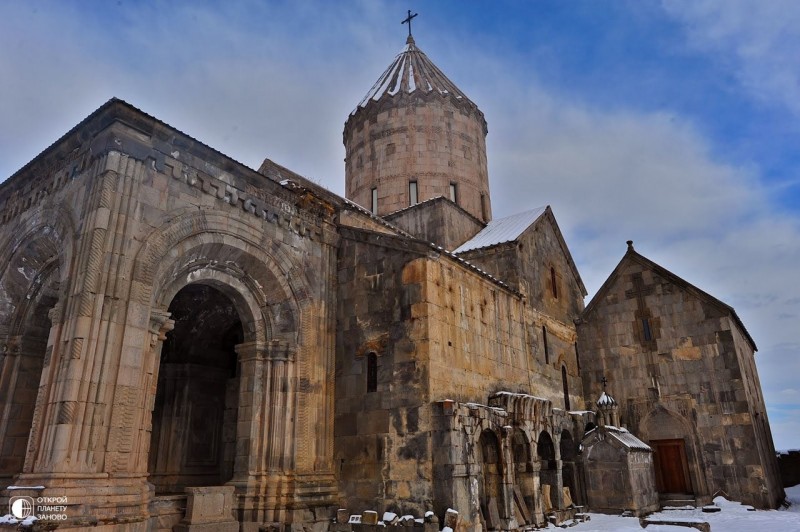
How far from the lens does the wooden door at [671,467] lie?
49.5 feet

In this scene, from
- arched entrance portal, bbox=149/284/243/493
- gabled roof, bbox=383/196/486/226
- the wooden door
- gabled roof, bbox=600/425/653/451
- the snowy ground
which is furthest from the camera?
gabled roof, bbox=383/196/486/226

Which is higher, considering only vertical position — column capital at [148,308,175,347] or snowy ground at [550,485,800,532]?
column capital at [148,308,175,347]

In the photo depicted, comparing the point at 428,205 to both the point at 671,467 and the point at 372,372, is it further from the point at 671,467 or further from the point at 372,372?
the point at 671,467

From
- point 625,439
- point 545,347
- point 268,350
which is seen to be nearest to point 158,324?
point 268,350

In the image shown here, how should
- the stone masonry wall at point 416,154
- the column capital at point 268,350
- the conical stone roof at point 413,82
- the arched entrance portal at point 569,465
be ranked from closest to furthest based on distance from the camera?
the column capital at point 268,350 → the arched entrance portal at point 569,465 → the stone masonry wall at point 416,154 → the conical stone roof at point 413,82

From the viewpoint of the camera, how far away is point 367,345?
10.5 m

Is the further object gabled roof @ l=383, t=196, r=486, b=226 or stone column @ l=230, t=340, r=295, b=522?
gabled roof @ l=383, t=196, r=486, b=226

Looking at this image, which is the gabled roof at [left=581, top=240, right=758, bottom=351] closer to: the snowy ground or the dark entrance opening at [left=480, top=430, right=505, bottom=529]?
the snowy ground

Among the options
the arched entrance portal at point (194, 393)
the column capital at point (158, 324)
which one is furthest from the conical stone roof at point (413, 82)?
the column capital at point (158, 324)

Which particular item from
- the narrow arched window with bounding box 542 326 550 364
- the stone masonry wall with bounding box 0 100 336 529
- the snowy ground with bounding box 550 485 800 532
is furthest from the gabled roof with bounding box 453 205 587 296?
the snowy ground with bounding box 550 485 800 532

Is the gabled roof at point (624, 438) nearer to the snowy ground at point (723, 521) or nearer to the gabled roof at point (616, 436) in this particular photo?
the gabled roof at point (616, 436)

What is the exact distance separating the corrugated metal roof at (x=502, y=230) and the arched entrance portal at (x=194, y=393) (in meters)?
7.31

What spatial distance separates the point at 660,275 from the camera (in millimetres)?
16938

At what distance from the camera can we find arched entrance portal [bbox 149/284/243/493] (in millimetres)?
11633
